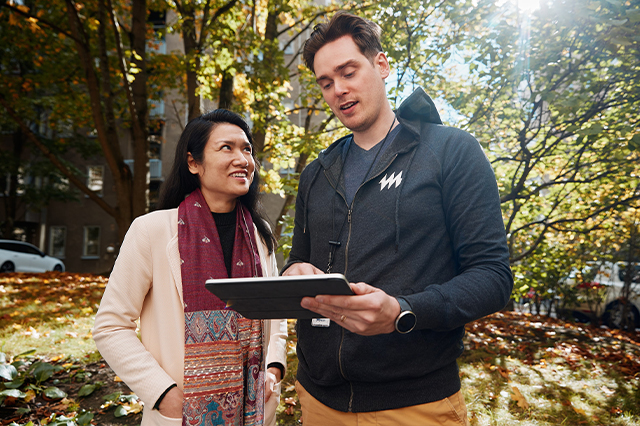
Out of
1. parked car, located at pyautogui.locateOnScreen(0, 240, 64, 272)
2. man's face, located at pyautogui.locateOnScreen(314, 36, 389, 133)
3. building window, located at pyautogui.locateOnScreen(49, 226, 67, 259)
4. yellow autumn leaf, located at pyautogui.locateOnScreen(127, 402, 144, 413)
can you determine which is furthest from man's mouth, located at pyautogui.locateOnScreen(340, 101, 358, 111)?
building window, located at pyautogui.locateOnScreen(49, 226, 67, 259)

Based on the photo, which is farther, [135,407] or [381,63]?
[135,407]

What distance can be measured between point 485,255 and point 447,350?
408 millimetres

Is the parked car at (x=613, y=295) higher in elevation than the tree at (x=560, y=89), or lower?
lower

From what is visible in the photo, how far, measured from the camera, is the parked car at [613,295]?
9406 millimetres

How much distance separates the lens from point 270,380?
2.43 metres

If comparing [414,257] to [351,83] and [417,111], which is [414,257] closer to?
[417,111]

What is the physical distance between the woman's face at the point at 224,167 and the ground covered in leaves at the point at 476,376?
8.14 feet

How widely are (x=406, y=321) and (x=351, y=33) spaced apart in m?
1.28

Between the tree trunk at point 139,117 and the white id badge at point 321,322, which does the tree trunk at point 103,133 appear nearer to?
the tree trunk at point 139,117

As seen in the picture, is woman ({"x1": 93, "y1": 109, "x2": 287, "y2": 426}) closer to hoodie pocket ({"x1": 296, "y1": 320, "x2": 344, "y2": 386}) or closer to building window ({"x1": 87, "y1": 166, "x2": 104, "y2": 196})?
hoodie pocket ({"x1": 296, "y1": 320, "x2": 344, "y2": 386})


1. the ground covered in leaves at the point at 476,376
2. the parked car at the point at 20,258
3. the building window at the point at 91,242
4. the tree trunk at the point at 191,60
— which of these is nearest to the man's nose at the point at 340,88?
the ground covered in leaves at the point at 476,376

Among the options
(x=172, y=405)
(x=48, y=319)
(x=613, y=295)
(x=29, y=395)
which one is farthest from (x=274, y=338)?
(x=613, y=295)

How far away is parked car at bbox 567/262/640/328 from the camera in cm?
941

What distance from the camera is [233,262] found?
2418 millimetres
